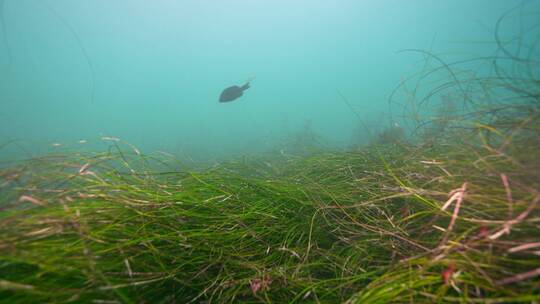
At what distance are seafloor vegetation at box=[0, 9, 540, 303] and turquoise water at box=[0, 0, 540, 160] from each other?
47.2m

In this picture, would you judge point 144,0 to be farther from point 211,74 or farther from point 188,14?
point 211,74

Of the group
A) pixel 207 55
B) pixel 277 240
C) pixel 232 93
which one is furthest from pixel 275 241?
pixel 207 55

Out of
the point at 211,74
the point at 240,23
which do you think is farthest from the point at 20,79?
the point at 240,23

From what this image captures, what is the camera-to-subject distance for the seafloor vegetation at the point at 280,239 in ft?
2.91

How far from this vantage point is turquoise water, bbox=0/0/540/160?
63125 mm

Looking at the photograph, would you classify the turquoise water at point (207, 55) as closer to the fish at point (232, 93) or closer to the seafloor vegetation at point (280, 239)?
the fish at point (232, 93)

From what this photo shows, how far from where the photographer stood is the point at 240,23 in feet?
347

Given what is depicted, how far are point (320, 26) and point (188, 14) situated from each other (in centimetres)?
5434

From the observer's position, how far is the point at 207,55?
394ft

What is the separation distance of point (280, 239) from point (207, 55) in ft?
432

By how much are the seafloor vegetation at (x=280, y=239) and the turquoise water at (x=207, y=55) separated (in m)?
47.2

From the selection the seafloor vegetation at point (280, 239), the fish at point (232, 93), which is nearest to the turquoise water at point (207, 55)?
the fish at point (232, 93)

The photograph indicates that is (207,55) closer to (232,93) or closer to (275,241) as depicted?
(232,93)

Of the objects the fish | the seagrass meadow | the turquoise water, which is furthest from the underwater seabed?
the turquoise water
